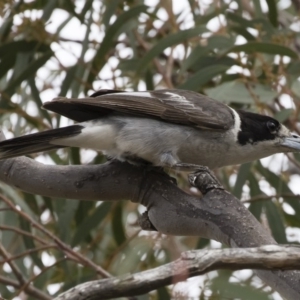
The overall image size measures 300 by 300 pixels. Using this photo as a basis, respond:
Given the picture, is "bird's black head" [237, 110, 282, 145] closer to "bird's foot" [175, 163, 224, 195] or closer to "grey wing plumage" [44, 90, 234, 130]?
"grey wing plumage" [44, 90, 234, 130]

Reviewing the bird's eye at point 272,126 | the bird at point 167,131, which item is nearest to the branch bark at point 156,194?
the bird at point 167,131

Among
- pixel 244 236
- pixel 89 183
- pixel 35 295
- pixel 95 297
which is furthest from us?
pixel 35 295

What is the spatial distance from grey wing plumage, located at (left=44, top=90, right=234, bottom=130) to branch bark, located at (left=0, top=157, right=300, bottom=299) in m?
0.26

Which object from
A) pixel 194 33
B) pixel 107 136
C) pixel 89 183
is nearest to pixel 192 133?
pixel 107 136

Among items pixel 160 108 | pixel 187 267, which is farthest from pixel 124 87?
pixel 187 267

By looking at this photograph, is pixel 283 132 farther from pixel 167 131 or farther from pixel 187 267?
pixel 187 267

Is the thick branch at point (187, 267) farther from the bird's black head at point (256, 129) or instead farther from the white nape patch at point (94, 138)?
the bird's black head at point (256, 129)

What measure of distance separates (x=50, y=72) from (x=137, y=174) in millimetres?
2010

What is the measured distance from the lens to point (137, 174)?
252 cm

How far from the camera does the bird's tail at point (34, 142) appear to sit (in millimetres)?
2410

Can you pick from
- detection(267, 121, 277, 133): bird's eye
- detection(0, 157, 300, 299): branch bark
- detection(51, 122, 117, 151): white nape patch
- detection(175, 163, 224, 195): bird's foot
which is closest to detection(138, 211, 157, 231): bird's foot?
detection(0, 157, 300, 299): branch bark

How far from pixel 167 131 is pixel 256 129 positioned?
1.21 ft

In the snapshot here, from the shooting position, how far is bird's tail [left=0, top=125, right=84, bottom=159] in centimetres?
241

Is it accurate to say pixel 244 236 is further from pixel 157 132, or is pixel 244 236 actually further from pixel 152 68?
pixel 152 68
